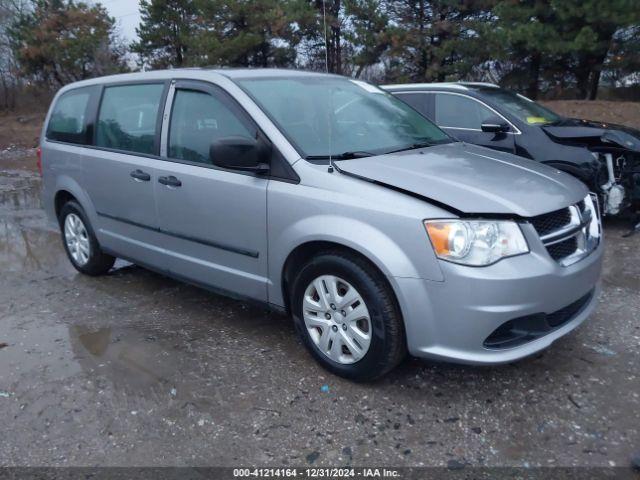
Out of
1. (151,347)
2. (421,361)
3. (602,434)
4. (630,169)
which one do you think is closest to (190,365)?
(151,347)

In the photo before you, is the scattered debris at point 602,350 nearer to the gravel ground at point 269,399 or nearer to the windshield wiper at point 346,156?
the gravel ground at point 269,399

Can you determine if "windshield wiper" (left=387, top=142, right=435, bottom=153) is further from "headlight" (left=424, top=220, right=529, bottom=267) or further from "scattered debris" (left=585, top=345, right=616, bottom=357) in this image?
"scattered debris" (left=585, top=345, right=616, bottom=357)

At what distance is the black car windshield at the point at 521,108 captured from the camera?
22.4 feet

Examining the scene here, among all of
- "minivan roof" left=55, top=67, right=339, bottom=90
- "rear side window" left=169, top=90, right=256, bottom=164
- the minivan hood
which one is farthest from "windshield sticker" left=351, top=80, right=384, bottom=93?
"rear side window" left=169, top=90, right=256, bottom=164

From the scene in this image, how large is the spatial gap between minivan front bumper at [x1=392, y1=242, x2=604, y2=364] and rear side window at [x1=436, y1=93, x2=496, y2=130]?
13.3 feet

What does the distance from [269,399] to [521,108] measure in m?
5.11

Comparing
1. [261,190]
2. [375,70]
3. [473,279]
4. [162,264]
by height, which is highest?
[375,70]

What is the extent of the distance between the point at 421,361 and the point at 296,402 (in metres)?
0.87

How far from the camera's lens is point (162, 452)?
2.95 metres

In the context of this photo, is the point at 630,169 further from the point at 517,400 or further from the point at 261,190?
the point at 261,190

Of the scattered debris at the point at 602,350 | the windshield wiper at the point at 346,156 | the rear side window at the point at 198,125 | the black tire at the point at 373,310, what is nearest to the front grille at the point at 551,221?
the black tire at the point at 373,310

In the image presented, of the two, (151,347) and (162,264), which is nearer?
(151,347)

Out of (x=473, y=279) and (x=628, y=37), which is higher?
(x=628, y=37)

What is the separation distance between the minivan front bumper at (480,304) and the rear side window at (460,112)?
13.3ft
